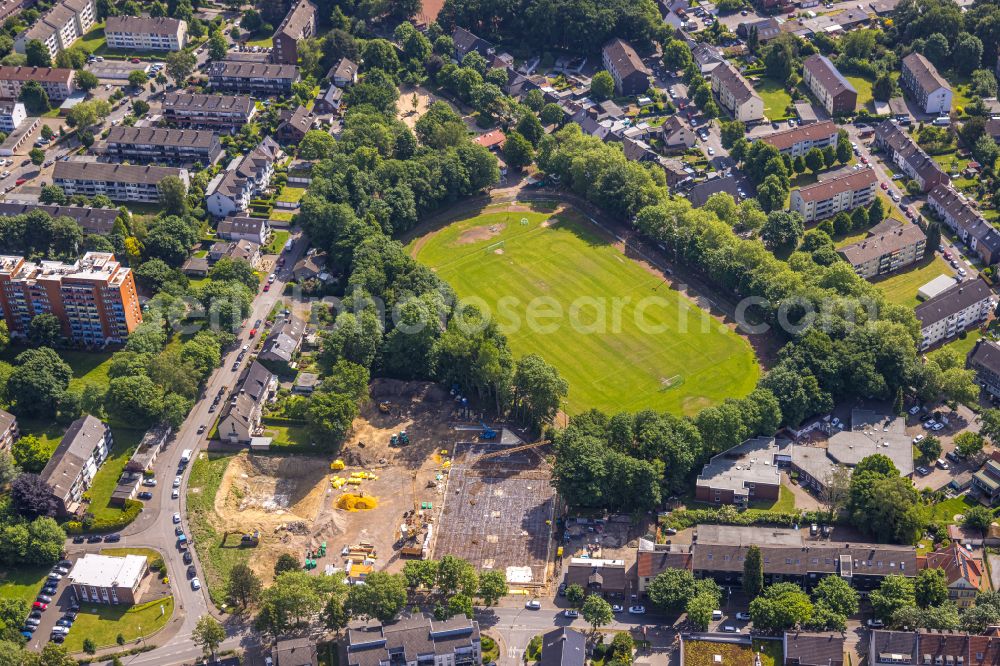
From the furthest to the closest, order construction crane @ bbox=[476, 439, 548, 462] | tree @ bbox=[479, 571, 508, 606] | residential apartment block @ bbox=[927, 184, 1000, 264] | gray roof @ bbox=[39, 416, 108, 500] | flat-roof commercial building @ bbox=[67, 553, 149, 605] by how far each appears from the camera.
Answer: residential apartment block @ bbox=[927, 184, 1000, 264] < construction crane @ bbox=[476, 439, 548, 462] < gray roof @ bbox=[39, 416, 108, 500] < flat-roof commercial building @ bbox=[67, 553, 149, 605] < tree @ bbox=[479, 571, 508, 606]

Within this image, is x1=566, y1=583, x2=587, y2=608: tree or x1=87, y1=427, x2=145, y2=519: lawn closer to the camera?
x1=566, y1=583, x2=587, y2=608: tree

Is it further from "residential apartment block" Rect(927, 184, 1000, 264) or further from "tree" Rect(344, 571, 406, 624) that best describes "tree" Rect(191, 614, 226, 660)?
"residential apartment block" Rect(927, 184, 1000, 264)

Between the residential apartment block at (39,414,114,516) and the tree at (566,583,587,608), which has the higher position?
the tree at (566,583,587,608)

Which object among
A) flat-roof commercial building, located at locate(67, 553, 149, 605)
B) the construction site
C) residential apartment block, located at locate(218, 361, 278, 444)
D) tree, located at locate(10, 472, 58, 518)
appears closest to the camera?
flat-roof commercial building, located at locate(67, 553, 149, 605)

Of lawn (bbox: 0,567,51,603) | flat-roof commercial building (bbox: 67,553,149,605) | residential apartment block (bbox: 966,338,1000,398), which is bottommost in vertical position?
lawn (bbox: 0,567,51,603)

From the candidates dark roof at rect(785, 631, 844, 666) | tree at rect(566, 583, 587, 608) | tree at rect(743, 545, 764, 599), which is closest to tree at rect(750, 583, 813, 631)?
dark roof at rect(785, 631, 844, 666)

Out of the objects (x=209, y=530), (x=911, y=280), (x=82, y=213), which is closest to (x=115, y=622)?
(x=209, y=530)

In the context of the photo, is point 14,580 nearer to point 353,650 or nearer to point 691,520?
point 353,650

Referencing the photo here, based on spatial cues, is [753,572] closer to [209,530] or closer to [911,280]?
[209,530]
